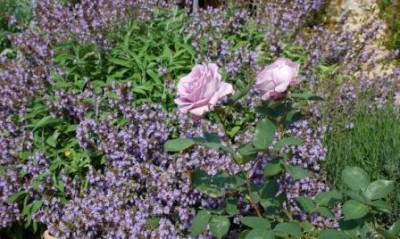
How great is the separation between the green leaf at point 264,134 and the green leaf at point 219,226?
0.97 ft

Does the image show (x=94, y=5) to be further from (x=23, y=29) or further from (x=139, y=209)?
(x=139, y=209)

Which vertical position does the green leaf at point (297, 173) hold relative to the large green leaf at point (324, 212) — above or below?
above

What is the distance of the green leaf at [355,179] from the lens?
2.05 metres

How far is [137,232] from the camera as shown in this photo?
291 cm

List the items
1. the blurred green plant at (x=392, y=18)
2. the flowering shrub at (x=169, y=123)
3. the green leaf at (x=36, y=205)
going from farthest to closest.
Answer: the blurred green plant at (x=392, y=18) → the green leaf at (x=36, y=205) → the flowering shrub at (x=169, y=123)

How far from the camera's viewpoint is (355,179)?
207cm

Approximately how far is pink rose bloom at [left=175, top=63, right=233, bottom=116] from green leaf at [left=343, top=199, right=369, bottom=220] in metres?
0.53

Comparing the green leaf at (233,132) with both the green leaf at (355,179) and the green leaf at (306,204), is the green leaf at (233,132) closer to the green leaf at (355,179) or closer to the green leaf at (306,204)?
the green leaf at (306,204)

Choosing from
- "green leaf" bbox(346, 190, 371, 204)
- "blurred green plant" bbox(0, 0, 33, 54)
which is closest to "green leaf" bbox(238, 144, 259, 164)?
"green leaf" bbox(346, 190, 371, 204)

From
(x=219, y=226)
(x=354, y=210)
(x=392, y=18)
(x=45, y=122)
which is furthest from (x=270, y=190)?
(x=392, y=18)

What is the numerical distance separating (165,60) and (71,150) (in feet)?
2.63

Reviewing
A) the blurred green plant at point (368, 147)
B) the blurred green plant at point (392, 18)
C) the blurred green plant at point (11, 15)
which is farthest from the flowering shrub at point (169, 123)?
the blurred green plant at point (392, 18)

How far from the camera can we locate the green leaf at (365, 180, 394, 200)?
79.6 inches

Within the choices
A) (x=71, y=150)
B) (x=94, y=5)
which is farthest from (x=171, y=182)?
(x=94, y=5)
